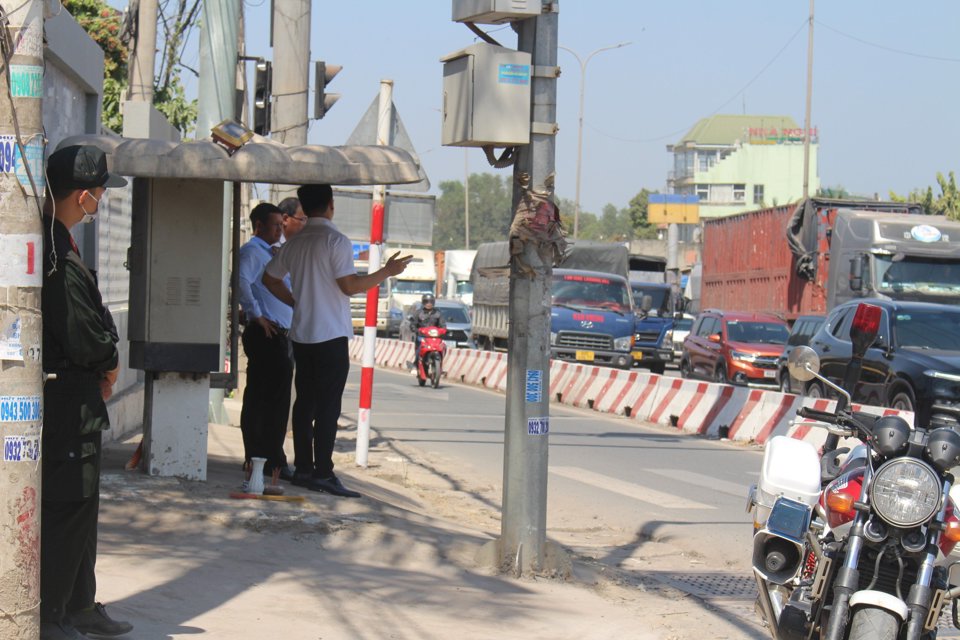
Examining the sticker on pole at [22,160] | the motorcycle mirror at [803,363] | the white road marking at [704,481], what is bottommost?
the white road marking at [704,481]

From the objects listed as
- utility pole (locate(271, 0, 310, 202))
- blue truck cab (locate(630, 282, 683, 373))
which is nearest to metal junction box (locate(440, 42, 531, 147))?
utility pole (locate(271, 0, 310, 202))

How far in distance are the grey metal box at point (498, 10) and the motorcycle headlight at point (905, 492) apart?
3.35m

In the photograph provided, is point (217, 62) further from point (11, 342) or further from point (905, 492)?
point (905, 492)

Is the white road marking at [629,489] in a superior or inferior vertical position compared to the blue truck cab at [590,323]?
inferior

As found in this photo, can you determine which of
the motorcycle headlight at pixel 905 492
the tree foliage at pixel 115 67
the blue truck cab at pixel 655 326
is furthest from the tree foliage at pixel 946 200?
the motorcycle headlight at pixel 905 492

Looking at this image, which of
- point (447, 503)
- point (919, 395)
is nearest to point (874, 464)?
point (447, 503)

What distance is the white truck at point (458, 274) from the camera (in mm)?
60312

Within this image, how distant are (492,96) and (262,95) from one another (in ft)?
24.8

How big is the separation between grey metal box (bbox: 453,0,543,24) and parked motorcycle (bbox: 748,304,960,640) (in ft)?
8.66

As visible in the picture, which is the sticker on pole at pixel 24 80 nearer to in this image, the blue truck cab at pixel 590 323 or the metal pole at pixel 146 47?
the metal pole at pixel 146 47

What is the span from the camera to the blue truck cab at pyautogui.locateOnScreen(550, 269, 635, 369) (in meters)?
28.3

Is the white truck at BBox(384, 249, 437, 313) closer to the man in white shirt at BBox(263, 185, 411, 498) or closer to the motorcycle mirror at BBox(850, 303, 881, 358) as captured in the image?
the man in white shirt at BBox(263, 185, 411, 498)

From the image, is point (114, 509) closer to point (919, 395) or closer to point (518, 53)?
point (518, 53)

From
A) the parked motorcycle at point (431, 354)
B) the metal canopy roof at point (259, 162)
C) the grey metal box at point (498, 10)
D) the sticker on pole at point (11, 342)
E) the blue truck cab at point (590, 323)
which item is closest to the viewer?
the sticker on pole at point (11, 342)
